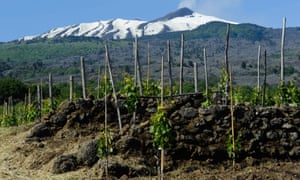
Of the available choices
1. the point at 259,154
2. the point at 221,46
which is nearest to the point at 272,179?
the point at 259,154

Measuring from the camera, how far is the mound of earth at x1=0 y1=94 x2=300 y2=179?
46.0ft

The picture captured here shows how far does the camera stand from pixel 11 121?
31203 millimetres

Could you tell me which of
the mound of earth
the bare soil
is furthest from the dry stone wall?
the bare soil

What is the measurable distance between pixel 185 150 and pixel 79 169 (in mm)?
2922

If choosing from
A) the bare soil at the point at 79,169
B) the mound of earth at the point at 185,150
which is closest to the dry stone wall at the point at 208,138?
the mound of earth at the point at 185,150

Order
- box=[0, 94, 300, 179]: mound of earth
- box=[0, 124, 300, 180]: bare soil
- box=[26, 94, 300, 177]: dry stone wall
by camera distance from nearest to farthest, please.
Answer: box=[0, 124, 300, 180]: bare soil < box=[0, 94, 300, 179]: mound of earth < box=[26, 94, 300, 177]: dry stone wall

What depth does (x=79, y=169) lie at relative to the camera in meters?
14.4

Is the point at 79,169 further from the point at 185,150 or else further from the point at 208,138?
the point at 208,138

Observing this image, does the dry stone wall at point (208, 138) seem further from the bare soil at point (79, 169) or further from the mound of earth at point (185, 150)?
the bare soil at point (79, 169)

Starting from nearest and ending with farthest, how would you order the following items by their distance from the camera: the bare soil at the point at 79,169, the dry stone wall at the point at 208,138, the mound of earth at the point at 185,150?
the bare soil at the point at 79,169 < the mound of earth at the point at 185,150 < the dry stone wall at the point at 208,138

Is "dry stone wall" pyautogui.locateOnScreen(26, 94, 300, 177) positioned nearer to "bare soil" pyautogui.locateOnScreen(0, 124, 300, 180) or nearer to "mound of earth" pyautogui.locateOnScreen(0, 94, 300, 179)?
"mound of earth" pyautogui.locateOnScreen(0, 94, 300, 179)

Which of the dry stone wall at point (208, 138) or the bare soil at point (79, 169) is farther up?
the dry stone wall at point (208, 138)

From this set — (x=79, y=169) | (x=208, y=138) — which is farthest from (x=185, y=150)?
(x=79, y=169)

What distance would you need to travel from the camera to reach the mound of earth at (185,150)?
14.0 m
